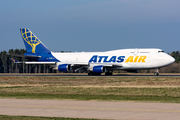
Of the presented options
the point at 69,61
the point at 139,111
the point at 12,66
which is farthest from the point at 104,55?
the point at 12,66

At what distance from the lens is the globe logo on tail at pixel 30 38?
2874 inches

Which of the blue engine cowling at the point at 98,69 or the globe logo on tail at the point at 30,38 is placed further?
the globe logo on tail at the point at 30,38

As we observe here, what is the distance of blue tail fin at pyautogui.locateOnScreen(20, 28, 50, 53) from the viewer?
7225cm

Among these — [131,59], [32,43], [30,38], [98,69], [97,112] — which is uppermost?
[30,38]

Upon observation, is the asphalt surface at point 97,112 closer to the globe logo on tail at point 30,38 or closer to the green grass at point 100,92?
the green grass at point 100,92

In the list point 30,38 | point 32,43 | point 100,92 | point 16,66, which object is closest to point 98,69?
point 32,43

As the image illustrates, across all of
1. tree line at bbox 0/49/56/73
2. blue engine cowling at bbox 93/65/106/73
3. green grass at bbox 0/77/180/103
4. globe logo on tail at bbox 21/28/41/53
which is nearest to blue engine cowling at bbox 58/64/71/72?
blue engine cowling at bbox 93/65/106/73

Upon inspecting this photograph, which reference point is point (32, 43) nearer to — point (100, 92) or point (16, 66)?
point (100, 92)

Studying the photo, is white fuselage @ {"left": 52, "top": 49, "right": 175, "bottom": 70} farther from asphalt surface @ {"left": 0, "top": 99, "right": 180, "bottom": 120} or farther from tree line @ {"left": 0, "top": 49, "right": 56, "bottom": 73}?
tree line @ {"left": 0, "top": 49, "right": 56, "bottom": 73}

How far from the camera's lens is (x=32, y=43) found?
7325 cm

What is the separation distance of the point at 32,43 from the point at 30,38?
1.33 metres

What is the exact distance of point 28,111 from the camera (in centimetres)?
1664

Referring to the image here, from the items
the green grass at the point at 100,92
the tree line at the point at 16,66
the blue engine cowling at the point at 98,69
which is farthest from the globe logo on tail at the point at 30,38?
the tree line at the point at 16,66

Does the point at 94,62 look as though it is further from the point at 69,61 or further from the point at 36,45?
the point at 36,45
